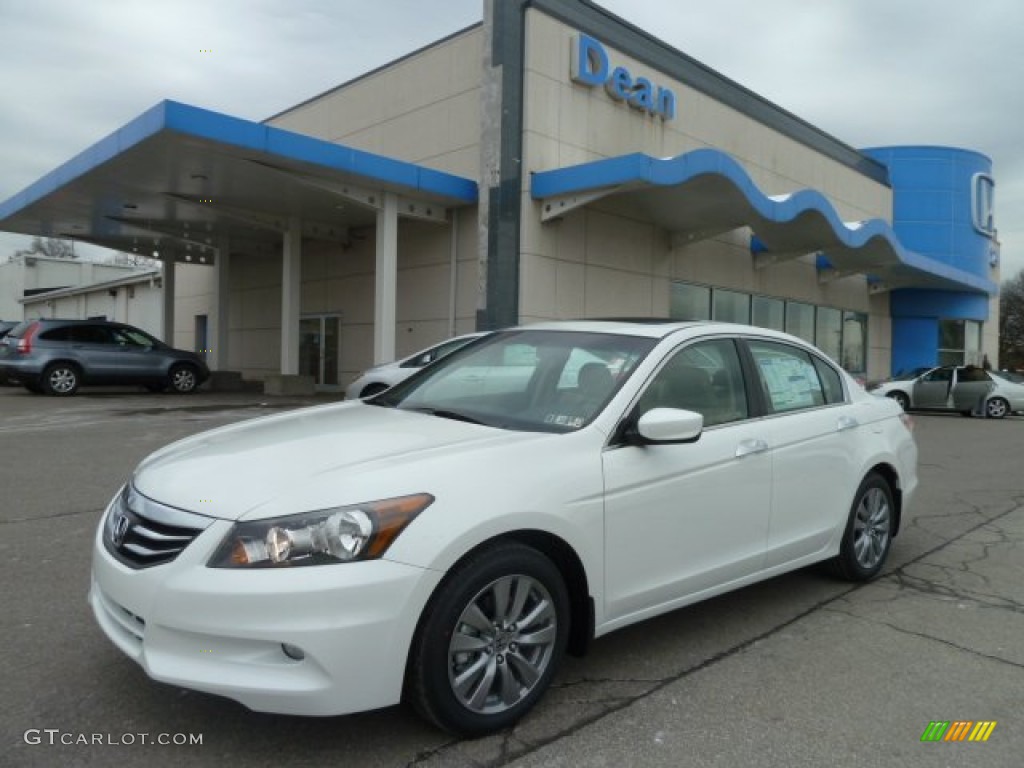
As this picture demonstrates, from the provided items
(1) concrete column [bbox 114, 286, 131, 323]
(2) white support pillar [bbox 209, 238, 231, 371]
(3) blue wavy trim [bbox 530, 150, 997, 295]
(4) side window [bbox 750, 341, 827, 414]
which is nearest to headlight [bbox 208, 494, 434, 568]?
(4) side window [bbox 750, 341, 827, 414]

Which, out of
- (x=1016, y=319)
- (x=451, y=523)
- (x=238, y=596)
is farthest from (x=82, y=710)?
(x=1016, y=319)

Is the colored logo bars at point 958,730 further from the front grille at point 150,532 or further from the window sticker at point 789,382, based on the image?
the front grille at point 150,532

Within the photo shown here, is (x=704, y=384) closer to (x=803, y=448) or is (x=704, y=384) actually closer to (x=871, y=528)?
(x=803, y=448)

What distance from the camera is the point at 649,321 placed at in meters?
4.38

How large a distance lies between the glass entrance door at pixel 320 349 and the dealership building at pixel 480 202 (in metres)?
0.07

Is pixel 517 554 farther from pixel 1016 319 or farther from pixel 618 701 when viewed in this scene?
pixel 1016 319

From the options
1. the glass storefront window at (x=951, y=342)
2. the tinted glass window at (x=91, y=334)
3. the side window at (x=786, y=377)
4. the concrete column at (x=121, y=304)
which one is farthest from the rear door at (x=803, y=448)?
the concrete column at (x=121, y=304)

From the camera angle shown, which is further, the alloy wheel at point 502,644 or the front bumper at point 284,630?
the alloy wheel at point 502,644

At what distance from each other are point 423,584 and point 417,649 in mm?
235

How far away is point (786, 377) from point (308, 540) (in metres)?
3.00

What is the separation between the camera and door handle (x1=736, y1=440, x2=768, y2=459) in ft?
12.6

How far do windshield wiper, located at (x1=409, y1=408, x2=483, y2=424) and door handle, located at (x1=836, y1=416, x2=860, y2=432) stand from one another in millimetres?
2297

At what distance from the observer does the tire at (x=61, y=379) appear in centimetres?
1639

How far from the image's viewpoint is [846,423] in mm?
4695
